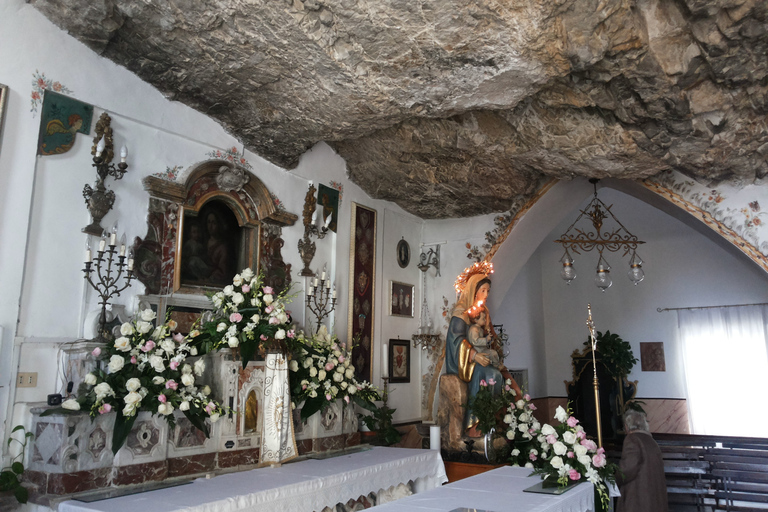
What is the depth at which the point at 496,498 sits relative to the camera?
4.11 meters

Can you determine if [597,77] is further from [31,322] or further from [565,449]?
[31,322]

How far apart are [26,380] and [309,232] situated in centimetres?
369

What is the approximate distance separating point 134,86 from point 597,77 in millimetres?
4449

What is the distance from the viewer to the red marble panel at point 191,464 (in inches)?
182

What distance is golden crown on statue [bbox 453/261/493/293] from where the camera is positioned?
8316 mm

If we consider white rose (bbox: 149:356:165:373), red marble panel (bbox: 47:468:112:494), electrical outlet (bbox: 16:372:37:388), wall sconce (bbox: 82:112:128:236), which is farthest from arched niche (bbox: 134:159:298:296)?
red marble panel (bbox: 47:468:112:494)

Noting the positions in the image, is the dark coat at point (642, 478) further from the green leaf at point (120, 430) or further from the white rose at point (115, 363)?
the white rose at point (115, 363)

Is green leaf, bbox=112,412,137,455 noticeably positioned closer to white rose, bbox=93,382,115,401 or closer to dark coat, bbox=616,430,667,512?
white rose, bbox=93,382,115,401

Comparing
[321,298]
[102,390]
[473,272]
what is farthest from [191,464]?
[473,272]

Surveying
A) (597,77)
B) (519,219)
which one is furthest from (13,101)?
(519,219)

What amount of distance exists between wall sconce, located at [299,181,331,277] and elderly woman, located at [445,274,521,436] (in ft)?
7.40

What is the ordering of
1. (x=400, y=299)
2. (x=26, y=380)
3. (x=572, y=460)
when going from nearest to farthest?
(x=26, y=380) → (x=572, y=460) → (x=400, y=299)

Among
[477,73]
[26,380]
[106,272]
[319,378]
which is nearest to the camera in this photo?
[26,380]

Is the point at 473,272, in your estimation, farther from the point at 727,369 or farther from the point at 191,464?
the point at 727,369
